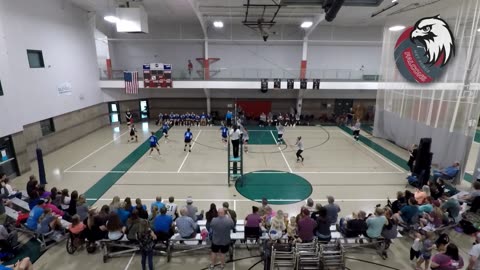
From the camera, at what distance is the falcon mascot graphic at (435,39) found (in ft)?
45.0

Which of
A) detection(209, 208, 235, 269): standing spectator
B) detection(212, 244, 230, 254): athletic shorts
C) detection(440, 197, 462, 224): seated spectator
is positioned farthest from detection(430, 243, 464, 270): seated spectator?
detection(212, 244, 230, 254): athletic shorts

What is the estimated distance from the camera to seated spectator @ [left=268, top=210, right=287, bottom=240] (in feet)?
22.4

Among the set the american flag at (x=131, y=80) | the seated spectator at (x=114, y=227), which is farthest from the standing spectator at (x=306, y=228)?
the american flag at (x=131, y=80)

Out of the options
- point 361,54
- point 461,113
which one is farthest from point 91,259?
point 361,54

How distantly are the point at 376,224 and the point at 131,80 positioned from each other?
67.7ft

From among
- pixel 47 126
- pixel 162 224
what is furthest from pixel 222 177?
pixel 47 126

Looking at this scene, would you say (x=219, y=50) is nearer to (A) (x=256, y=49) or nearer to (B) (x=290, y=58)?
(A) (x=256, y=49)

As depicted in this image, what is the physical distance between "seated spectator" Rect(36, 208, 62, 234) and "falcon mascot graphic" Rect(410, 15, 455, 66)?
1776 centimetres

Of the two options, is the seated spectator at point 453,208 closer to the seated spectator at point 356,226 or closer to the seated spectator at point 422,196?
the seated spectator at point 422,196

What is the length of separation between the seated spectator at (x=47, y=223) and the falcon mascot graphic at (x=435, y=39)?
17755 millimetres

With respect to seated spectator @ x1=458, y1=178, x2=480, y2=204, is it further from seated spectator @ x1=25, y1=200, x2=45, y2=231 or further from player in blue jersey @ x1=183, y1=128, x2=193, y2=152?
seated spectator @ x1=25, y1=200, x2=45, y2=231

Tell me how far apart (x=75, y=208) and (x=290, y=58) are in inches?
916

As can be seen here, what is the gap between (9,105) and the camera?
1241 cm

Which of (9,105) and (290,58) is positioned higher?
(290,58)
